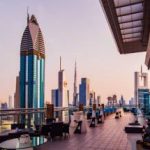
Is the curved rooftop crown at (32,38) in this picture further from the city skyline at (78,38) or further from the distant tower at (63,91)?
the distant tower at (63,91)

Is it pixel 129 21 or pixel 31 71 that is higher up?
pixel 31 71

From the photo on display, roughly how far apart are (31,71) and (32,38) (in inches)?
982

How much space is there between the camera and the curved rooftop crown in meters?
112

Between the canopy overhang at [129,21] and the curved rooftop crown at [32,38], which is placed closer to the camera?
the canopy overhang at [129,21]

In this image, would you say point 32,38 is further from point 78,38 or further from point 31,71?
point 78,38

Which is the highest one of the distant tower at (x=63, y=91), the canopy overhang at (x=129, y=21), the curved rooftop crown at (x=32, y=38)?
the curved rooftop crown at (x=32, y=38)

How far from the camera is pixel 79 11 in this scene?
1652cm

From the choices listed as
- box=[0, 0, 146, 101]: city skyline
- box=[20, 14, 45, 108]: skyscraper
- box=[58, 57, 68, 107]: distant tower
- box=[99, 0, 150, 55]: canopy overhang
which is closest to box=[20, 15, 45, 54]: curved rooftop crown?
box=[20, 14, 45, 108]: skyscraper

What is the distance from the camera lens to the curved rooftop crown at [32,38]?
368 ft

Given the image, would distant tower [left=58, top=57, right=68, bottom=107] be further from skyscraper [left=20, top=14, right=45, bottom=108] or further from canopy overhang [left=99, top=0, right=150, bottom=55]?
skyscraper [left=20, top=14, right=45, bottom=108]

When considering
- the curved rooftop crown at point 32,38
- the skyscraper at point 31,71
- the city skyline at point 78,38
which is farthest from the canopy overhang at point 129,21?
the curved rooftop crown at point 32,38

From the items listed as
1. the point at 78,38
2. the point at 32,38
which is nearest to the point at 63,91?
the point at 78,38

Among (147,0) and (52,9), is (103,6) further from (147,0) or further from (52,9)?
(52,9)

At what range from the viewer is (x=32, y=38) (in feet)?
382
